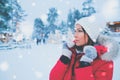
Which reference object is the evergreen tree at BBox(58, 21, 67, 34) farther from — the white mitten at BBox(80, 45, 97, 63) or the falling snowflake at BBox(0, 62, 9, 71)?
the falling snowflake at BBox(0, 62, 9, 71)

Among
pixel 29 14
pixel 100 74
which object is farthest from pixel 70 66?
pixel 29 14

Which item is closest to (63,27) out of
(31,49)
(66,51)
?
(66,51)

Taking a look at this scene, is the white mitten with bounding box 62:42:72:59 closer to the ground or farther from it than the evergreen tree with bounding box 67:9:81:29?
closer to the ground

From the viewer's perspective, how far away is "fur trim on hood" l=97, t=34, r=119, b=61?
2.00 m

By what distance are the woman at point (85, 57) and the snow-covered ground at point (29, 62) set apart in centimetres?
6

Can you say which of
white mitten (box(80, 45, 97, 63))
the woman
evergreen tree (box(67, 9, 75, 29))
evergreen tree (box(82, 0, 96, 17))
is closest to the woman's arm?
the woman

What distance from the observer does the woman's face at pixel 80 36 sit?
2018 mm

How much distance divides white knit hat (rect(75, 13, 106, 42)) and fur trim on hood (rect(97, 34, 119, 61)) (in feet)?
0.16

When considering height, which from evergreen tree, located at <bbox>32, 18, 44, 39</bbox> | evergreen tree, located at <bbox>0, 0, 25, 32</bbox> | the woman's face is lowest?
the woman's face

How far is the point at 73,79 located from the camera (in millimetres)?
1983

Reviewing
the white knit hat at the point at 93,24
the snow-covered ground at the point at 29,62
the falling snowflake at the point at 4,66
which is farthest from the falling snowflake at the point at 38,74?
the white knit hat at the point at 93,24

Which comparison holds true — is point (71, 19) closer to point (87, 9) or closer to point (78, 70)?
point (87, 9)

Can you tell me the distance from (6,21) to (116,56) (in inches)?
32.8

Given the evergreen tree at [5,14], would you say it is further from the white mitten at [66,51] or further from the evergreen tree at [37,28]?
the white mitten at [66,51]
